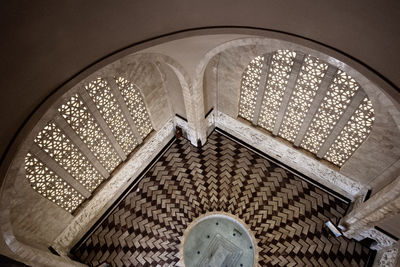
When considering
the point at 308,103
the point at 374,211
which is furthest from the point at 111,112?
the point at 374,211

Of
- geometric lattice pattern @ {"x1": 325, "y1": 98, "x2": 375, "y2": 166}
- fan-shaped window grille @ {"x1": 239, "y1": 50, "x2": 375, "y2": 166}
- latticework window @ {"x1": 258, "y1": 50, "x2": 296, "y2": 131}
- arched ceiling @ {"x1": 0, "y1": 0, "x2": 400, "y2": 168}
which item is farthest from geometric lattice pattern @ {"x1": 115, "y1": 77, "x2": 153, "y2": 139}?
geometric lattice pattern @ {"x1": 325, "y1": 98, "x2": 375, "y2": 166}

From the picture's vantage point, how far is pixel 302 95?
182 inches

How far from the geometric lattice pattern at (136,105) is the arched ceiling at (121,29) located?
1.80 meters

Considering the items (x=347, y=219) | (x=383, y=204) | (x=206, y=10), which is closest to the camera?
(x=206, y=10)

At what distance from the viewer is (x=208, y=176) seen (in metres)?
6.01

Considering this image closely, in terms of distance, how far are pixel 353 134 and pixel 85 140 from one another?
4244mm

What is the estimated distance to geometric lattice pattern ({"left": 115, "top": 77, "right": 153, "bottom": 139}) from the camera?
A: 4.64 m

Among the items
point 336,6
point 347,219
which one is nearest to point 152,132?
point 347,219

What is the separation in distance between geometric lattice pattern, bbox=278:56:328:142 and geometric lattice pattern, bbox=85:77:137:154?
2938 mm

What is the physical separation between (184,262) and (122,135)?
8.35 feet

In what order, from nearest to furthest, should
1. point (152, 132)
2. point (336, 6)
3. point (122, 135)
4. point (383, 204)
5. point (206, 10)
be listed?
1. point (336, 6)
2. point (206, 10)
3. point (383, 204)
4. point (122, 135)
5. point (152, 132)

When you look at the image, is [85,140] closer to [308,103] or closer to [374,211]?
[308,103]

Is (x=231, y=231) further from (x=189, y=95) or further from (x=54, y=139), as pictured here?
(x=54, y=139)

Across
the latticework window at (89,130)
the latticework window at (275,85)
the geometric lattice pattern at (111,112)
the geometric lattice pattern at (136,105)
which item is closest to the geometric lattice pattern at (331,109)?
the latticework window at (275,85)
